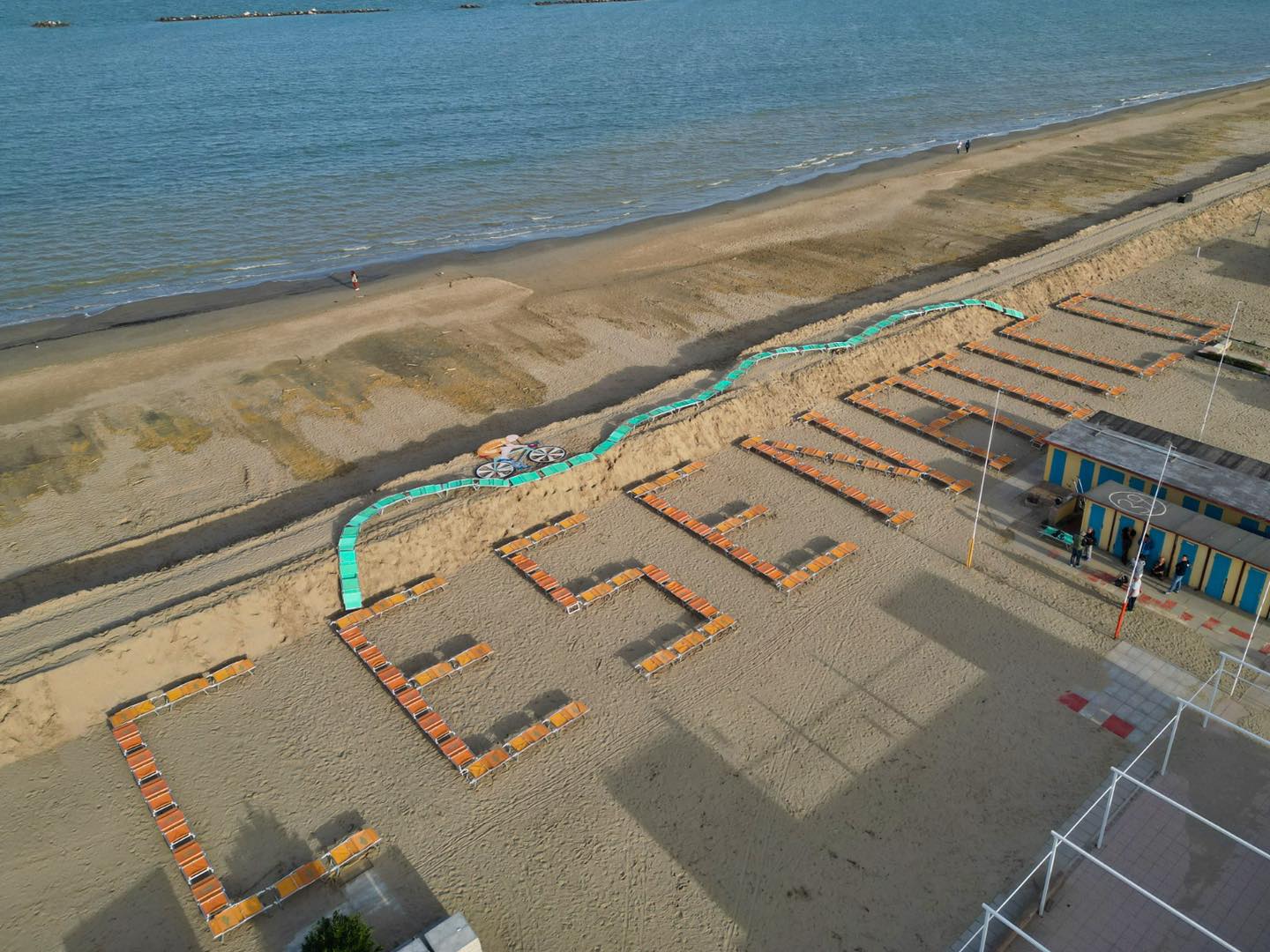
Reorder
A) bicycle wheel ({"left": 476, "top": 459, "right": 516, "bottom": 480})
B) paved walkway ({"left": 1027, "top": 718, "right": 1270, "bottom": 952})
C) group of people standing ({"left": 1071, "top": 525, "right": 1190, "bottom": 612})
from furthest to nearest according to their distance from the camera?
bicycle wheel ({"left": 476, "top": 459, "right": 516, "bottom": 480})
group of people standing ({"left": 1071, "top": 525, "right": 1190, "bottom": 612})
paved walkway ({"left": 1027, "top": 718, "right": 1270, "bottom": 952})

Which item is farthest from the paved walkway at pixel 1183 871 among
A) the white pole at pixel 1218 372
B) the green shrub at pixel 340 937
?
the white pole at pixel 1218 372

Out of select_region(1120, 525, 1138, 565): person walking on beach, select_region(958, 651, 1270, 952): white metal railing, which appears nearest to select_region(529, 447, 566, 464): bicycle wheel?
select_region(1120, 525, 1138, 565): person walking on beach

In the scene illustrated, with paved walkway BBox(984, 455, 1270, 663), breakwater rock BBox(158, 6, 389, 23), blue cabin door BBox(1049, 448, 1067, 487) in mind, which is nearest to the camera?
paved walkway BBox(984, 455, 1270, 663)

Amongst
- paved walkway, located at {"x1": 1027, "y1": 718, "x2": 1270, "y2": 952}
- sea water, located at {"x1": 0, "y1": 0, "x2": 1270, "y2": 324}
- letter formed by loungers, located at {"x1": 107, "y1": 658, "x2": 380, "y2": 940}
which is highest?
sea water, located at {"x1": 0, "y1": 0, "x2": 1270, "y2": 324}

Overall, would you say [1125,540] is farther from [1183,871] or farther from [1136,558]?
[1183,871]

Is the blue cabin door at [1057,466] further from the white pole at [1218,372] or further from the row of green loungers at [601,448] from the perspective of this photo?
the row of green loungers at [601,448]

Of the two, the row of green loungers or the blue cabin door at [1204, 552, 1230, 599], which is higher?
the row of green loungers

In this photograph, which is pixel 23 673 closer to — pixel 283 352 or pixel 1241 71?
pixel 283 352

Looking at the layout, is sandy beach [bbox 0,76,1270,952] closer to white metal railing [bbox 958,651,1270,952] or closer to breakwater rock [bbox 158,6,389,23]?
white metal railing [bbox 958,651,1270,952]
